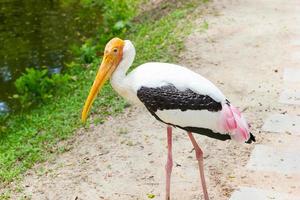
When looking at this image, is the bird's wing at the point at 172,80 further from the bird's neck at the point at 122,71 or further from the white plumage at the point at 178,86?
the bird's neck at the point at 122,71

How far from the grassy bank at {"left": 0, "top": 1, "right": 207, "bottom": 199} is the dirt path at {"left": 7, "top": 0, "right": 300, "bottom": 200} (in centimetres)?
24

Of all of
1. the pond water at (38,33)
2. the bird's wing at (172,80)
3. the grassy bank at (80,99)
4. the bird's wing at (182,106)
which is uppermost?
the bird's wing at (172,80)

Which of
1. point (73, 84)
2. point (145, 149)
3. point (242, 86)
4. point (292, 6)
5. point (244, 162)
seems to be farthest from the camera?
point (292, 6)

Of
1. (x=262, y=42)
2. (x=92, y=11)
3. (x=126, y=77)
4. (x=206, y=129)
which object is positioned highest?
(x=126, y=77)

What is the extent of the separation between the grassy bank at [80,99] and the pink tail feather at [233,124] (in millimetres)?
2137

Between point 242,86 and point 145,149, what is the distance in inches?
70.9

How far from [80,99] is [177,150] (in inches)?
84.7

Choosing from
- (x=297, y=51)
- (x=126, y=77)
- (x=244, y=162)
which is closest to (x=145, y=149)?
(x=244, y=162)

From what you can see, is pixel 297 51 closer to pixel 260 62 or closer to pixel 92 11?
pixel 260 62

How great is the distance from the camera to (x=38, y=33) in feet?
36.6

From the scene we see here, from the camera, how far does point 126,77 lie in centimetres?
421

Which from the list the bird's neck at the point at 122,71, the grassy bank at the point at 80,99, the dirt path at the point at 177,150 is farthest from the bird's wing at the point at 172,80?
the grassy bank at the point at 80,99

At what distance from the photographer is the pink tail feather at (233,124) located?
13.4 ft

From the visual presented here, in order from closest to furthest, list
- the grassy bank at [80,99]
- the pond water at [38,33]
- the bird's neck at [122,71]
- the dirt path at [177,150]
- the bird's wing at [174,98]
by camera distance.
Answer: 1. the bird's wing at [174,98]
2. the bird's neck at [122,71]
3. the dirt path at [177,150]
4. the grassy bank at [80,99]
5. the pond water at [38,33]
